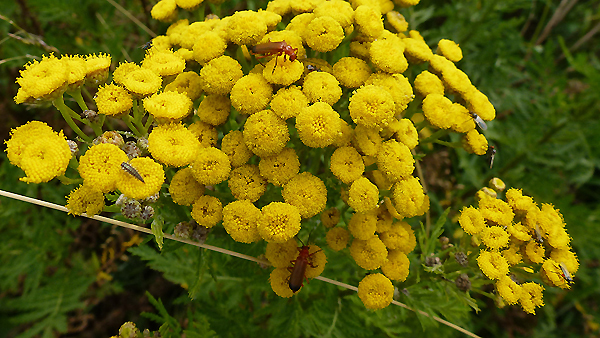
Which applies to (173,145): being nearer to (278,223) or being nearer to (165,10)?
(278,223)

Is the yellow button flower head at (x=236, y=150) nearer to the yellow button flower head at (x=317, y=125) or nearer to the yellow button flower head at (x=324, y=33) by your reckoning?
the yellow button flower head at (x=317, y=125)

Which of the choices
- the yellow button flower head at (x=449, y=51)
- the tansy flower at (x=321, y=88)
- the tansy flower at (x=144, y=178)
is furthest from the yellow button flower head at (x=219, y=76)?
the yellow button flower head at (x=449, y=51)

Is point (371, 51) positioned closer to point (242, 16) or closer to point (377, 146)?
point (377, 146)

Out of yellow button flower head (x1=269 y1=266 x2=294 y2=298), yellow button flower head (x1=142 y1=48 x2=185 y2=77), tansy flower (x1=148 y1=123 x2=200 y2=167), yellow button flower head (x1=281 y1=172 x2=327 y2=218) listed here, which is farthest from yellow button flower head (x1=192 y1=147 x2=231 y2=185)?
yellow button flower head (x1=269 y1=266 x2=294 y2=298)

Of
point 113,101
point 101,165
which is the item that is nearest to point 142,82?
point 113,101

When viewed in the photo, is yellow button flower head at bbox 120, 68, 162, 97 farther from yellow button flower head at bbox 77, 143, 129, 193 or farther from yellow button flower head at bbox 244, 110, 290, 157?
yellow button flower head at bbox 244, 110, 290, 157
